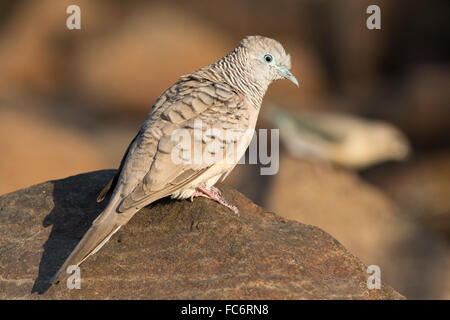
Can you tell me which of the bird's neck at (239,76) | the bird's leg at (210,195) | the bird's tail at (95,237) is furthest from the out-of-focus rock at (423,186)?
the bird's tail at (95,237)

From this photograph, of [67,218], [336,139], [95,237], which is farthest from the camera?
[336,139]

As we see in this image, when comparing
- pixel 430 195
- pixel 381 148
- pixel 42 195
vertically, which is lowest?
pixel 430 195

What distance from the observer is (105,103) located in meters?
17.0

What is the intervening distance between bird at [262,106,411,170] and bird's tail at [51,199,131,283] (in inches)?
257

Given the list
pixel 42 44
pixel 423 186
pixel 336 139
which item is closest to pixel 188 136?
pixel 336 139

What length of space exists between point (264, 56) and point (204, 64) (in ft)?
34.2

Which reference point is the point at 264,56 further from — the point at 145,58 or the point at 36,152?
the point at 145,58

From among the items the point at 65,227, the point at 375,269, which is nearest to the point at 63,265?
the point at 65,227

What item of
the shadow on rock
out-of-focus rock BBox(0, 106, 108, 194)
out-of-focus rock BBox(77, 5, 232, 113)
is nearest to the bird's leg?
the shadow on rock

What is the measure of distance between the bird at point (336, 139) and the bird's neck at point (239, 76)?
497cm

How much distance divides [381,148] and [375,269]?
25.2 feet

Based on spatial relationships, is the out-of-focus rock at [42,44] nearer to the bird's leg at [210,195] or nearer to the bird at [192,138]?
the bird at [192,138]

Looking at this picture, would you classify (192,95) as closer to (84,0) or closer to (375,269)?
(375,269)

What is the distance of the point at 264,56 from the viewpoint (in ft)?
20.5
